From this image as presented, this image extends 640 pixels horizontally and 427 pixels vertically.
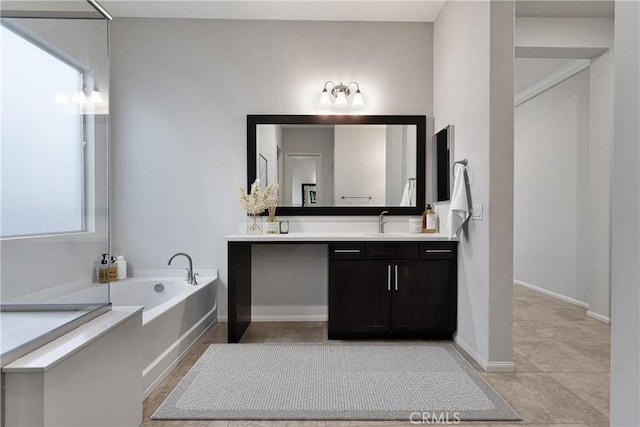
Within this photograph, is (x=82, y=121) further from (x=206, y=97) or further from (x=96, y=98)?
(x=206, y=97)

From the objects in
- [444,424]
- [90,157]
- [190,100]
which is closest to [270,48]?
[190,100]

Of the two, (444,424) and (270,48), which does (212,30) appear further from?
(444,424)

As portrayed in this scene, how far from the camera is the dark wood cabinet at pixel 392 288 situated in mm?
2805

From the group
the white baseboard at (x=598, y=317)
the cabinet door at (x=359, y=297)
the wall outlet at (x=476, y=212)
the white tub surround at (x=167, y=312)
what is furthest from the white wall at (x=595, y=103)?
the white tub surround at (x=167, y=312)

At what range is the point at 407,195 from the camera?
339 centimetres

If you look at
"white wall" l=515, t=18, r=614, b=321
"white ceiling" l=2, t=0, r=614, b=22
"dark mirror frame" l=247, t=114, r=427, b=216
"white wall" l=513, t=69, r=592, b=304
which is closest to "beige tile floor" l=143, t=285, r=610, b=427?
"white wall" l=515, t=18, r=614, b=321

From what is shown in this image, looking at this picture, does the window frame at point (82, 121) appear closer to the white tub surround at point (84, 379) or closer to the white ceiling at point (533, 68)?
the white tub surround at point (84, 379)

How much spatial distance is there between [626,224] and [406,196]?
8.23ft

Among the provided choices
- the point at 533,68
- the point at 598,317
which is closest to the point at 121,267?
the point at 598,317

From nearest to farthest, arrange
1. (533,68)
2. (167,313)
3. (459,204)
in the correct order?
(167,313) → (459,204) → (533,68)

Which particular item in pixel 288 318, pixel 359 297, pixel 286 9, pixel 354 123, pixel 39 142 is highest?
pixel 286 9

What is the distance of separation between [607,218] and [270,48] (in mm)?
3596

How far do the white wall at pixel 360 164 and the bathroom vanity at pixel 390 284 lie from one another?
0.68 metres

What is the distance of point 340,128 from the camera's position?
3402 mm
